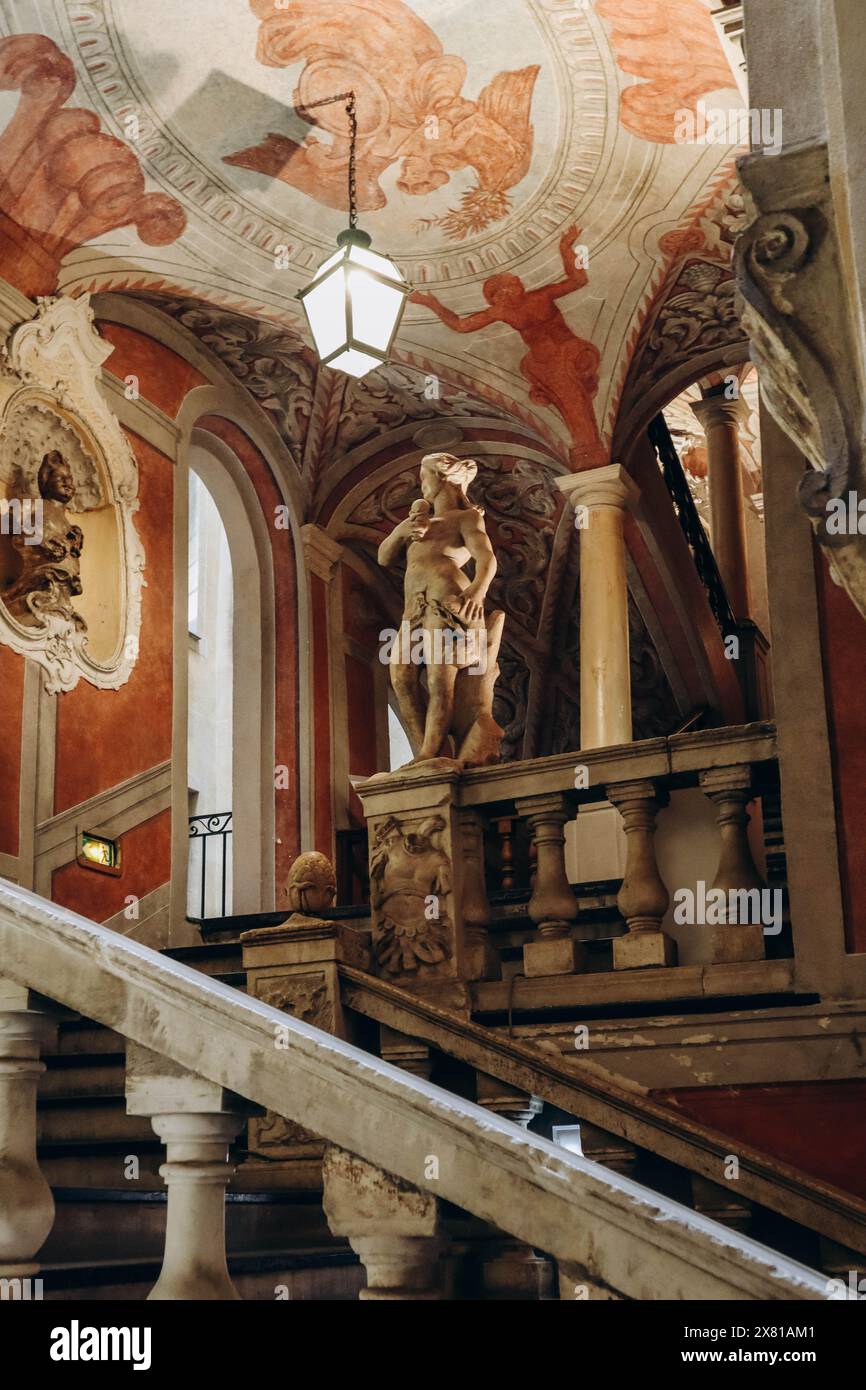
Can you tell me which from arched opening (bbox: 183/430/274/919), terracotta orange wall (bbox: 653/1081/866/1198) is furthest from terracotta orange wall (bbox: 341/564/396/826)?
terracotta orange wall (bbox: 653/1081/866/1198)

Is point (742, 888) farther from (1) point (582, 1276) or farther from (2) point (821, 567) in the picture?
(1) point (582, 1276)

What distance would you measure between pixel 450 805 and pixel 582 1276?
3.23 m

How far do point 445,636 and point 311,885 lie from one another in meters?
1.32

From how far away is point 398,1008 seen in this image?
4.61m

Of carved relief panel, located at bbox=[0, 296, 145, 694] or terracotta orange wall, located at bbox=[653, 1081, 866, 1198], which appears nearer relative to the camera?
terracotta orange wall, located at bbox=[653, 1081, 866, 1198]

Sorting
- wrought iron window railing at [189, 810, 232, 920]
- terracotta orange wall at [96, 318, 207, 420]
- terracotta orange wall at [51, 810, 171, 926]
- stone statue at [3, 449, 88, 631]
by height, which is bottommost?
terracotta orange wall at [51, 810, 171, 926]

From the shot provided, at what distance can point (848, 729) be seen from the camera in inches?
188

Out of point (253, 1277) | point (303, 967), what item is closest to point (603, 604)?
point (303, 967)

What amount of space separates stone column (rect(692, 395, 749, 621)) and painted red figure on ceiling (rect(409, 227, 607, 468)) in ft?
12.8

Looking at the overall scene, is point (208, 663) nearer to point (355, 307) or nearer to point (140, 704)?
point (140, 704)

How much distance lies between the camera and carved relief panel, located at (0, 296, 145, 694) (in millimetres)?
8992

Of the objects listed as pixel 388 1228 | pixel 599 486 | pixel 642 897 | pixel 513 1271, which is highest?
pixel 599 486

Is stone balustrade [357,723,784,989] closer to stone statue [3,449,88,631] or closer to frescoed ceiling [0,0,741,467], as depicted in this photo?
stone statue [3,449,88,631]

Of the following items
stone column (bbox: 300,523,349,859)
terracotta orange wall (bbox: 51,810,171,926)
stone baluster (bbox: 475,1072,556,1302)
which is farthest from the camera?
stone column (bbox: 300,523,349,859)
